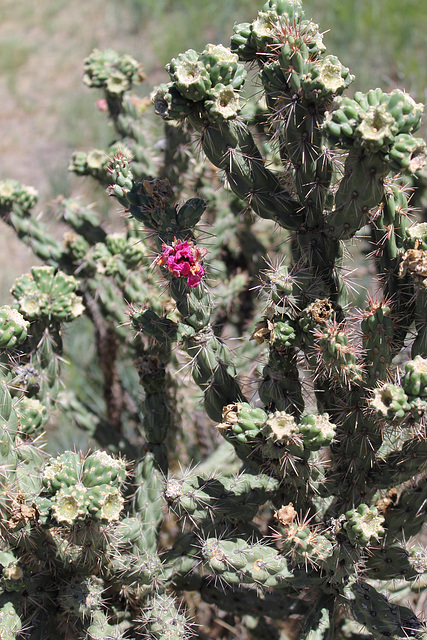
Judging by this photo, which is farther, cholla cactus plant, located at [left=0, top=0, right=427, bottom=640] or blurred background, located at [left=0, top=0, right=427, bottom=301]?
blurred background, located at [left=0, top=0, right=427, bottom=301]

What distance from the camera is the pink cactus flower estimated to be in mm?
1908

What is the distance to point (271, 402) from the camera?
2145mm

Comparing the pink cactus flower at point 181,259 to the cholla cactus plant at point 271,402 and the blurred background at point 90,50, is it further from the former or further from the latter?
the blurred background at point 90,50

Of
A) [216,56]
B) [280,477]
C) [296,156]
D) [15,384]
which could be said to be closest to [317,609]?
[280,477]

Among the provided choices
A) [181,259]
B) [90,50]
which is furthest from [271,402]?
[90,50]

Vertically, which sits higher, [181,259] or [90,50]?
[90,50]

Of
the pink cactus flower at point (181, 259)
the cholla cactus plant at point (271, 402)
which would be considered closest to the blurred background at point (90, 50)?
the cholla cactus plant at point (271, 402)

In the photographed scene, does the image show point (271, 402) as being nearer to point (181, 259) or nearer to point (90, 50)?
point (181, 259)

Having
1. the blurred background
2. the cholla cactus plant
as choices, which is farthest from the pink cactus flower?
the blurred background

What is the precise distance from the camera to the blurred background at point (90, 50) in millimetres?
6379

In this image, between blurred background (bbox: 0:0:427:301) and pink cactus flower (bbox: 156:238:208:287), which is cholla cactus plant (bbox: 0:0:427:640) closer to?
pink cactus flower (bbox: 156:238:208:287)

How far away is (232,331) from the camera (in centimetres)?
444

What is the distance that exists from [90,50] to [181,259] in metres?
7.34

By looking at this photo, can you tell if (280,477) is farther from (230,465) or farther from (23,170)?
(23,170)
